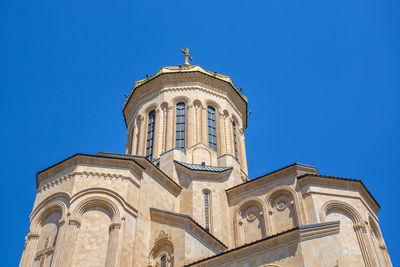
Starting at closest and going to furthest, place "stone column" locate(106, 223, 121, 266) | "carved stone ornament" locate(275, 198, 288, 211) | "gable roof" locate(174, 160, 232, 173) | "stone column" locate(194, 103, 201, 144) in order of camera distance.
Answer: "stone column" locate(106, 223, 121, 266)
"carved stone ornament" locate(275, 198, 288, 211)
"gable roof" locate(174, 160, 232, 173)
"stone column" locate(194, 103, 201, 144)

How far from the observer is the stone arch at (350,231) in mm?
19266

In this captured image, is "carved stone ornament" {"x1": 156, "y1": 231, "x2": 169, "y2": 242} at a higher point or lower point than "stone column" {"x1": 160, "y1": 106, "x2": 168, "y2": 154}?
lower

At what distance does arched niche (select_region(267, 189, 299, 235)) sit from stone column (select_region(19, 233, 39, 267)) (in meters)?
10.9

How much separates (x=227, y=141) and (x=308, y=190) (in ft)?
29.0

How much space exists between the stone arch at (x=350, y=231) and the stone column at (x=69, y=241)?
1085 centimetres

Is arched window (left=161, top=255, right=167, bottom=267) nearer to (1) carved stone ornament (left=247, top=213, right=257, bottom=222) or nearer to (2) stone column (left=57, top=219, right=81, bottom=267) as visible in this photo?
(2) stone column (left=57, top=219, right=81, bottom=267)

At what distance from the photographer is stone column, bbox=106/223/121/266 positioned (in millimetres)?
17656

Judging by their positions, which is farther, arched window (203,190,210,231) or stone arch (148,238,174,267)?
arched window (203,190,210,231)

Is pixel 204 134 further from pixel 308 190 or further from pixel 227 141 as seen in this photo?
pixel 308 190

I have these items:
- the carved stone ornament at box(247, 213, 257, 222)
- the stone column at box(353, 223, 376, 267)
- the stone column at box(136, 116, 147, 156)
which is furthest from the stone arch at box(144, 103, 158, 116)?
the stone column at box(353, 223, 376, 267)

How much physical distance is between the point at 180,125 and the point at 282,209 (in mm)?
9739

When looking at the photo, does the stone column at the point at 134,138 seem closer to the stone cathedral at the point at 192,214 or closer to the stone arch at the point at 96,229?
the stone cathedral at the point at 192,214

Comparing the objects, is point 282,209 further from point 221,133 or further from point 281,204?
point 221,133

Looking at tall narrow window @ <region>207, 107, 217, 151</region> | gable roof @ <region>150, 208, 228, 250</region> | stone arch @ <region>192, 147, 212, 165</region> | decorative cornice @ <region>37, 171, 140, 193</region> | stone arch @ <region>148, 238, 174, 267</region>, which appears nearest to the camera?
stone arch @ <region>148, 238, 174, 267</region>
